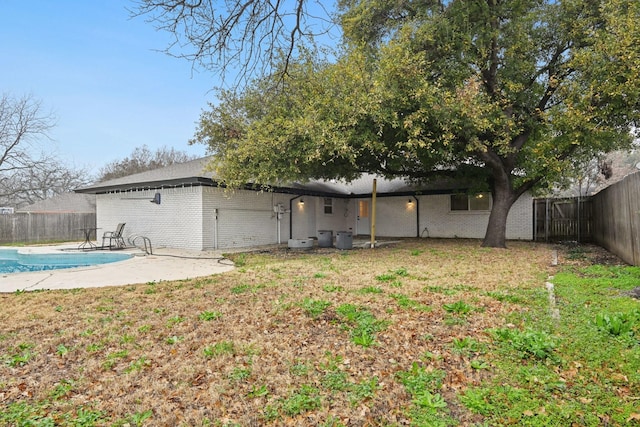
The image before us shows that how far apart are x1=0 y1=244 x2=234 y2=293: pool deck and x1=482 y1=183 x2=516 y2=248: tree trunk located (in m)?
8.20

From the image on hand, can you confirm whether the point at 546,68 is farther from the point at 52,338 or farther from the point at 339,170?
the point at 52,338

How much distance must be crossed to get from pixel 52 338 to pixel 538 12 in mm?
12537

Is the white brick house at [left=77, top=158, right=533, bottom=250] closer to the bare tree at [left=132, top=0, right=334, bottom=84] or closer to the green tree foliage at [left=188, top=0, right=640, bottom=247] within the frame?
the green tree foliage at [left=188, top=0, right=640, bottom=247]

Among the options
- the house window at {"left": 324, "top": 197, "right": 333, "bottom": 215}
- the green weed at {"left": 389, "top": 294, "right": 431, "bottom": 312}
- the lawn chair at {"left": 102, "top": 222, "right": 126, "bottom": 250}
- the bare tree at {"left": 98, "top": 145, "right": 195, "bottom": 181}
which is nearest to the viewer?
the green weed at {"left": 389, "top": 294, "right": 431, "bottom": 312}

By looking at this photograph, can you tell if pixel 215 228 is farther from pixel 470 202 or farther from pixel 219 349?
pixel 470 202

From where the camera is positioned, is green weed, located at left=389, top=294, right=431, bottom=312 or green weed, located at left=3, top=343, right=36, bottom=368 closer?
green weed, located at left=3, top=343, right=36, bottom=368

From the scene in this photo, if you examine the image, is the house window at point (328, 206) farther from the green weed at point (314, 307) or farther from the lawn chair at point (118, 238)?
the green weed at point (314, 307)

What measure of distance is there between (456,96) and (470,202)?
832 centimetres

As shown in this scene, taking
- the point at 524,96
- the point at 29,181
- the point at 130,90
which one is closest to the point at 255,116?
the point at 130,90

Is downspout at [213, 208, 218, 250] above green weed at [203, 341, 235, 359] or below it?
above

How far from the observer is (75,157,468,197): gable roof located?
11.7m

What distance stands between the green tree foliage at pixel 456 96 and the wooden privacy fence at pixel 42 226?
11.1 metres

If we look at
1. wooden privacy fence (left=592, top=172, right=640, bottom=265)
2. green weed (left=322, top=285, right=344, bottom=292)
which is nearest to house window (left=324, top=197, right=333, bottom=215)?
wooden privacy fence (left=592, top=172, right=640, bottom=265)

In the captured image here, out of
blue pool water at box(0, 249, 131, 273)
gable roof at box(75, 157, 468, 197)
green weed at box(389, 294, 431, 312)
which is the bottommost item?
blue pool water at box(0, 249, 131, 273)
